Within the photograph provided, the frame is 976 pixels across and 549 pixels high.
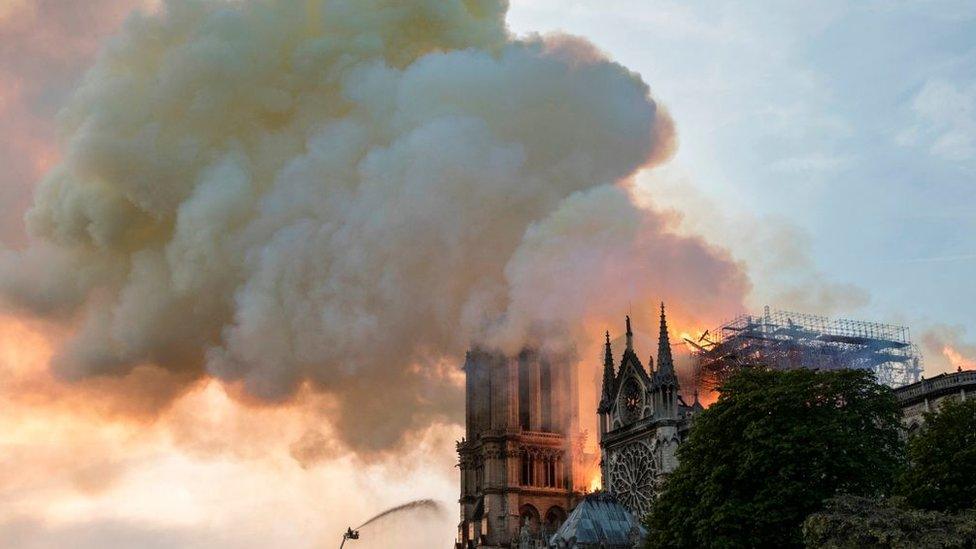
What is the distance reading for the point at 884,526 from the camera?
124 feet

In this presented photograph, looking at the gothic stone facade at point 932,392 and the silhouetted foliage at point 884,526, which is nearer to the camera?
the silhouetted foliage at point 884,526

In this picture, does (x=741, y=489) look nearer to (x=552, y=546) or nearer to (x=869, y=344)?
(x=552, y=546)

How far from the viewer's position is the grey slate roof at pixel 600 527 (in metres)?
72.2

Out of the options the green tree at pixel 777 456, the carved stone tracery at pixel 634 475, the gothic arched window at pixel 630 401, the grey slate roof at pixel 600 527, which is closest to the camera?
the green tree at pixel 777 456

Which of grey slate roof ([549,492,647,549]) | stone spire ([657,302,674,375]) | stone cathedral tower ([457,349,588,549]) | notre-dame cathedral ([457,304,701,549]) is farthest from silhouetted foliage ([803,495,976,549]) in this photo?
stone cathedral tower ([457,349,588,549])

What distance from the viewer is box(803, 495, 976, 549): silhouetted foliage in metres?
35.9

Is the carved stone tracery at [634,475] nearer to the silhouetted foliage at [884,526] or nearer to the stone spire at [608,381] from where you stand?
the stone spire at [608,381]

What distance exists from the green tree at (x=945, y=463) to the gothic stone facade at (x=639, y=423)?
2911 centimetres

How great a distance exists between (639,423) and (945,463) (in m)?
37.1

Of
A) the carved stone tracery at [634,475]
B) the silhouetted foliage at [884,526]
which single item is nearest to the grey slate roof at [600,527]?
the carved stone tracery at [634,475]

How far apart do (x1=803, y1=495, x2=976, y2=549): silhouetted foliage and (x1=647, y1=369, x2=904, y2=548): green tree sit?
20.0 feet

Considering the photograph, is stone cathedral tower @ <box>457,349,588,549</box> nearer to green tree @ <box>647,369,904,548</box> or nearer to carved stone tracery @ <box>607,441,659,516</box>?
carved stone tracery @ <box>607,441,659,516</box>

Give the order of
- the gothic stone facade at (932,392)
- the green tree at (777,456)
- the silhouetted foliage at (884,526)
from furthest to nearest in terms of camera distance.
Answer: the gothic stone facade at (932,392)
the green tree at (777,456)
the silhouetted foliage at (884,526)

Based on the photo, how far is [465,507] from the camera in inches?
4119
